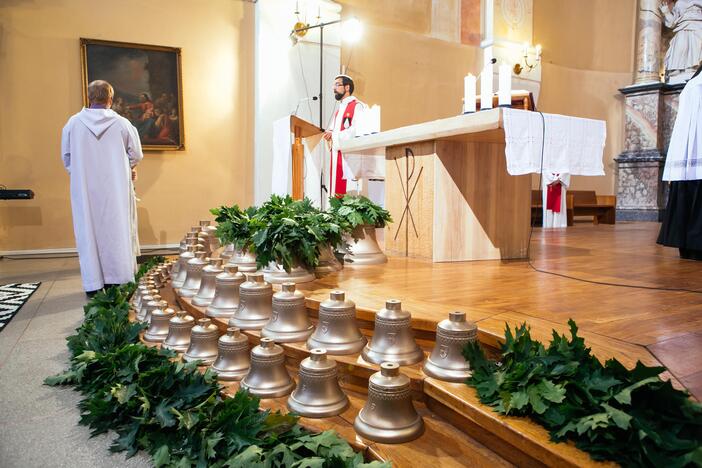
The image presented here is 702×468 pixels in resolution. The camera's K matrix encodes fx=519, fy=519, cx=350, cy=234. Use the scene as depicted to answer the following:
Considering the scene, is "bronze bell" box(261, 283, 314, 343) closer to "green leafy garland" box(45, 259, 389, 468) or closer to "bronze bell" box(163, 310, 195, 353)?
"green leafy garland" box(45, 259, 389, 468)

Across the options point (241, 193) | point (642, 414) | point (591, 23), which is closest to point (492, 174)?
point (642, 414)

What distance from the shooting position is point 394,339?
2131 mm

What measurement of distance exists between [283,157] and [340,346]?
4464 millimetres

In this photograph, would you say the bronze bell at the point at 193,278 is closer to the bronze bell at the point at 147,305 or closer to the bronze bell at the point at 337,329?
the bronze bell at the point at 147,305

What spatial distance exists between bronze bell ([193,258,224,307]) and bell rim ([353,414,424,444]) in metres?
1.67

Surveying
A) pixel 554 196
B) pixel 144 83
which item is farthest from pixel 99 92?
pixel 554 196

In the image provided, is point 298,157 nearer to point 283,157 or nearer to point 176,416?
point 283,157

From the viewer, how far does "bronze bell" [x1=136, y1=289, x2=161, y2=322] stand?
3.16m

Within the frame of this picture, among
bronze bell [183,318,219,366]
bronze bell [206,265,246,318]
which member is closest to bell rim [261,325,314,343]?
bronze bell [183,318,219,366]

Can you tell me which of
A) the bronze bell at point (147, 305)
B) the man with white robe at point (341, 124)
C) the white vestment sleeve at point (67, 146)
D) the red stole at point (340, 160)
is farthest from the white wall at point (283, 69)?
the bronze bell at point (147, 305)

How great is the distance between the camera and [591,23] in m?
11.9

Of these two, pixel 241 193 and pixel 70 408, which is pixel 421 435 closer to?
pixel 70 408

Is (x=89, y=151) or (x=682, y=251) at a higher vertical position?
(x=89, y=151)

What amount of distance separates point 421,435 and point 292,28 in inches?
314
